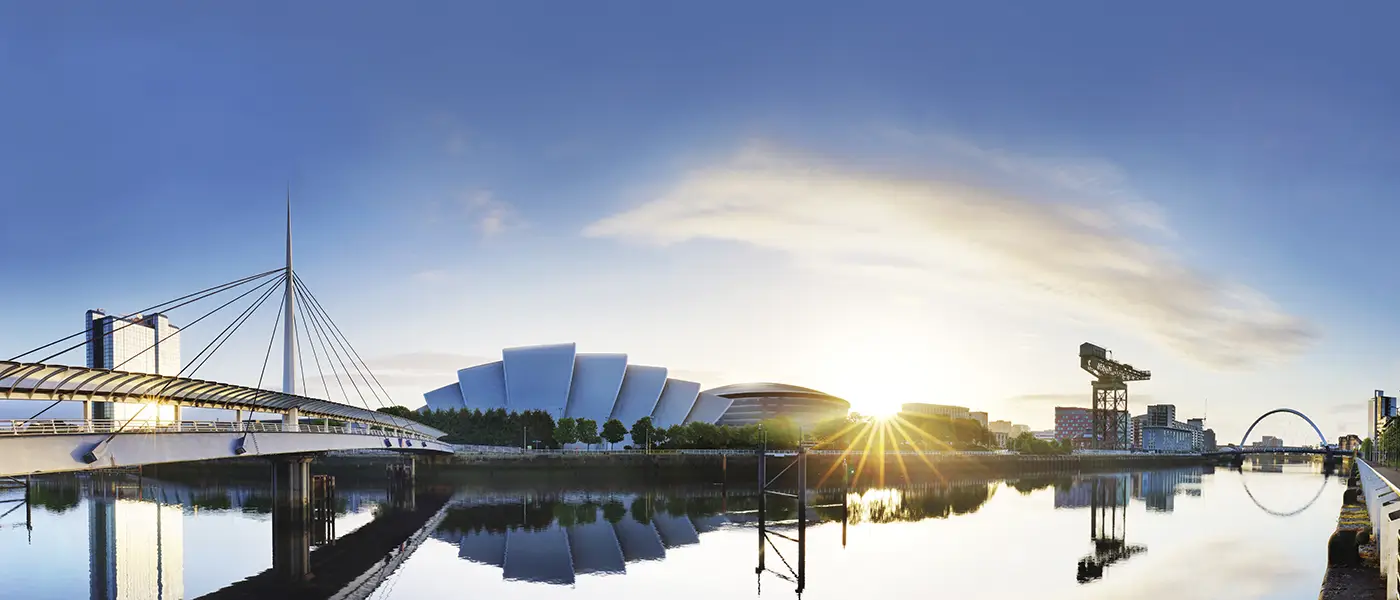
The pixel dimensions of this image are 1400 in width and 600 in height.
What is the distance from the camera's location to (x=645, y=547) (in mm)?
33812

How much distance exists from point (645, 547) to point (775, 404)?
114 metres

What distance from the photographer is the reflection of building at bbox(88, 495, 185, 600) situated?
995 inches

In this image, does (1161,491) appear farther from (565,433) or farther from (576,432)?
(565,433)

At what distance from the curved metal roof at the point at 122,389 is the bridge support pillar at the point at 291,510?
116 inches

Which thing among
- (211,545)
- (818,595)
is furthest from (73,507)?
(818,595)

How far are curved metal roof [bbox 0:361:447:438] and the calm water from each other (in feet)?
16.9

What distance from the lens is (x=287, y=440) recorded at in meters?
35.2

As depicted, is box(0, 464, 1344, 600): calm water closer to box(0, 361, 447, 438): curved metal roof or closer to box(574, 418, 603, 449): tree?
box(0, 361, 447, 438): curved metal roof

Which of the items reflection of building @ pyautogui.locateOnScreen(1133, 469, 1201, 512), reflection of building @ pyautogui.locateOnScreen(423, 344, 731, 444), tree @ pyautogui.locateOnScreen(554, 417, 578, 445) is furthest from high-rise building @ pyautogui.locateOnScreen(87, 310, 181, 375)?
reflection of building @ pyautogui.locateOnScreen(1133, 469, 1201, 512)

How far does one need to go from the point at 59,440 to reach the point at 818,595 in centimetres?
1897

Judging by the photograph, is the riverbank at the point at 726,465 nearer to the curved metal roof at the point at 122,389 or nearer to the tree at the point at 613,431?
the tree at the point at 613,431

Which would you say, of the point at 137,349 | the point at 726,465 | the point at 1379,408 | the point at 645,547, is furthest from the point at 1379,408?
the point at 137,349

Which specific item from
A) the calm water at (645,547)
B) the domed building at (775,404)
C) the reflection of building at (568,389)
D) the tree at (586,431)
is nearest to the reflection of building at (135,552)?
the calm water at (645,547)

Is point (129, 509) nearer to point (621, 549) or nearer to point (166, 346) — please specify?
point (621, 549)
